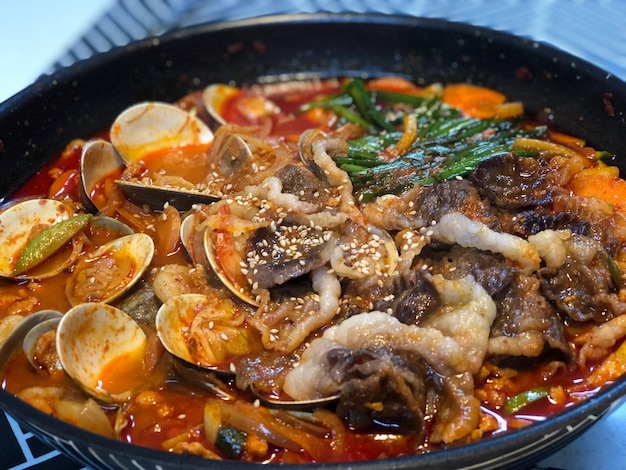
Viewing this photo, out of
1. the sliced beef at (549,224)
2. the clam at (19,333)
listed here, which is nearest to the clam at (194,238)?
the clam at (19,333)

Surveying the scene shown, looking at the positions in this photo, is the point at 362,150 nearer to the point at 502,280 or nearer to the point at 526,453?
the point at 502,280

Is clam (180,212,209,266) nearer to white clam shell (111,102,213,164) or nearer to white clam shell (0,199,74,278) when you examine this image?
white clam shell (0,199,74,278)

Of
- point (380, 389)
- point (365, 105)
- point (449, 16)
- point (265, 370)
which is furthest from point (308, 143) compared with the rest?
point (449, 16)

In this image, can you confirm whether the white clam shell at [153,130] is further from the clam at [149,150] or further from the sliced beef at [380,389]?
the sliced beef at [380,389]

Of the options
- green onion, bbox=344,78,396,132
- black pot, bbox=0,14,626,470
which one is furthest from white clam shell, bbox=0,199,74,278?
green onion, bbox=344,78,396,132

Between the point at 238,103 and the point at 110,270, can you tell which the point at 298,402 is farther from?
the point at 238,103

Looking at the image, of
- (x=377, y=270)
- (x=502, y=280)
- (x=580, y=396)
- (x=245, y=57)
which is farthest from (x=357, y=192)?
(x=245, y=57)
